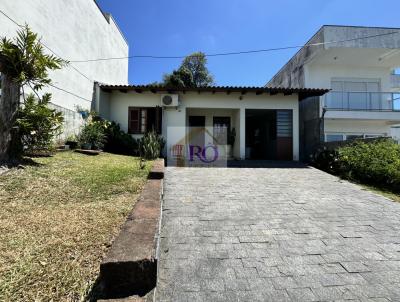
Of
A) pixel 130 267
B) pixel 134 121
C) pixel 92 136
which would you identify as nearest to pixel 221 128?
pixel 134 121

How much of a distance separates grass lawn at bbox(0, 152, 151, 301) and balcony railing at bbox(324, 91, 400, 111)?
11.8 meters

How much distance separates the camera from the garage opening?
484 inches

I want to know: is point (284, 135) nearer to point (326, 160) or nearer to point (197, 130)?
point (326, 160)

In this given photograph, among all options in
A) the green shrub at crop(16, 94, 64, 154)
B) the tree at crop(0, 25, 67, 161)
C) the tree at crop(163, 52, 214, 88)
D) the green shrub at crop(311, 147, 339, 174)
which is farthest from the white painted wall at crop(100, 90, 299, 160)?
the tree at crop(163, 52, 214, 88)

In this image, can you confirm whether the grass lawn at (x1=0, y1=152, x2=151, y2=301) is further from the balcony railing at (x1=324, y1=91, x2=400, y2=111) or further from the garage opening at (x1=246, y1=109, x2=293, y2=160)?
the balcony railing at (x1=324, y1=91, x2=400, y2=111)

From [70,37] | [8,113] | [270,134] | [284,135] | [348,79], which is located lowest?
[8,113]

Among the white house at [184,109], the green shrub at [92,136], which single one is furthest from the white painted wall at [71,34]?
the white house at [184,109]

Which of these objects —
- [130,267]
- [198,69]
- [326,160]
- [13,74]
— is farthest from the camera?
[198,69]

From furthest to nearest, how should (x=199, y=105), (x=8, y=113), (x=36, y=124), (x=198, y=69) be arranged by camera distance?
(x=198, y=69)
(x=199, y=105)
(x=36, y=124)
(x=8, y=113)

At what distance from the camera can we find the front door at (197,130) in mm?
13836

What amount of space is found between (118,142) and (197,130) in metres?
4.42

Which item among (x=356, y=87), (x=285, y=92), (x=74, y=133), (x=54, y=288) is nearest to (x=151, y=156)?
(x=74, y=133)

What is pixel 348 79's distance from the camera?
15.4 metres

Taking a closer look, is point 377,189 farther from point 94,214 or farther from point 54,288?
point 54,288
